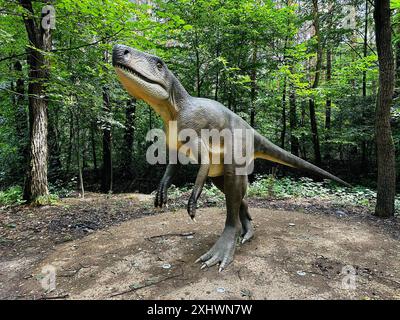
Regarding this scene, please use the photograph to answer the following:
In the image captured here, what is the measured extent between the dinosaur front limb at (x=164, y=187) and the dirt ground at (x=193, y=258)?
71 cm

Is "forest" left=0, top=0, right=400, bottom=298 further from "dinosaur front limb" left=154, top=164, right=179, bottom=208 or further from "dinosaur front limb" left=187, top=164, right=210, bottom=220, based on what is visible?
"dinosaur front limb" left=187, top=164, right=210, bottom=220

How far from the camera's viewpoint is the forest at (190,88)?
4.93 metres

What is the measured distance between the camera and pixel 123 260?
3111 millimetres

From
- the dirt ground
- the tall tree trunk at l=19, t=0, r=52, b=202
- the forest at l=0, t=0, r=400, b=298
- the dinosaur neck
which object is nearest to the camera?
the dirt ground

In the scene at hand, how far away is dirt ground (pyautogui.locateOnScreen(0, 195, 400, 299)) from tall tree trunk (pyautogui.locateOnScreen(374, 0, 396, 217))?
0.55m

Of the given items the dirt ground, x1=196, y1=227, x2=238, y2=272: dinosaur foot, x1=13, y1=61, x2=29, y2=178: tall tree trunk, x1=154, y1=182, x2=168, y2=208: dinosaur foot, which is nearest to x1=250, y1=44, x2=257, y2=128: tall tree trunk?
the dirt ground

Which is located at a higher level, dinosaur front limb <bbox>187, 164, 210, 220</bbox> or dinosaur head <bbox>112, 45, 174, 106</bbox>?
dinosaur head <bbox>112, 45, 174, 106</bbox>

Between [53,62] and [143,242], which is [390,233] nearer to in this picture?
[143,242]

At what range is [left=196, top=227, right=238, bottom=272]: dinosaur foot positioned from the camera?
9.65ft

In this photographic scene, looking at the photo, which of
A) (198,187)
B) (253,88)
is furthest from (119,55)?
(253,88)

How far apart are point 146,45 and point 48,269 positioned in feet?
14.8

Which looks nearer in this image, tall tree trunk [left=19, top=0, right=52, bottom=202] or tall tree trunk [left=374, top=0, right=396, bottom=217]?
tall tree trunk [left=374, top=0, right=396, bottom=217]

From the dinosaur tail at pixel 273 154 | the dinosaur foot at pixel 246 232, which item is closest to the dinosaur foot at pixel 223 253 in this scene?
the dinosaur foot at pixel 246 232
